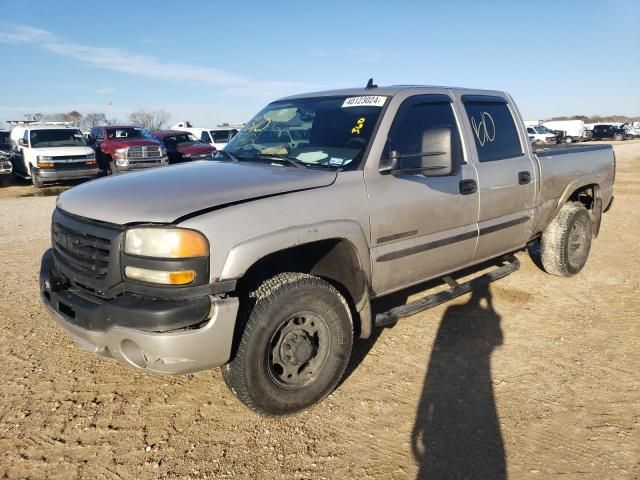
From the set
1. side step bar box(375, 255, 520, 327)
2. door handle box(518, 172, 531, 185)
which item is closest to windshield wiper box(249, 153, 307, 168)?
side step bar box(375, 255, 520, 327)

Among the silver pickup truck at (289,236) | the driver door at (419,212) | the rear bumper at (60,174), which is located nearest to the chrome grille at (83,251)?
the silver pickup truck at (289,236)

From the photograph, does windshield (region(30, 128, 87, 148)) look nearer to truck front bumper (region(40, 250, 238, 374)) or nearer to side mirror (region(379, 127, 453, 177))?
truck front bumper (region(40, 250, 238, 374))

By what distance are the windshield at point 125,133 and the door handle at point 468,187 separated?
50.1 ft

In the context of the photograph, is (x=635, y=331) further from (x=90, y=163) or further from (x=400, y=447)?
(x=90, y=163)

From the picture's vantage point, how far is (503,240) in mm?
4422

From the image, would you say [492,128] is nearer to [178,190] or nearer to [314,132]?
→ [314,132]

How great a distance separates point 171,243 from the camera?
2486 millimetres

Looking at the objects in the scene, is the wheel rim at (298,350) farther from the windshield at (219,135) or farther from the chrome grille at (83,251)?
the windshield at (219,135)

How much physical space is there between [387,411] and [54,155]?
562 inches

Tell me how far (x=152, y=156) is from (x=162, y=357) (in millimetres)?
14788

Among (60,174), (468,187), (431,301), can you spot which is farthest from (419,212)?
(60,174)

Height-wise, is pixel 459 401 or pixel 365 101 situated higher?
pixel 365 101

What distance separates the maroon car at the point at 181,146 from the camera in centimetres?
1764

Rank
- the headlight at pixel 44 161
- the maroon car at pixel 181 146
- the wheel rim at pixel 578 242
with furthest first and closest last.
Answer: the maroon car at pixel 181 146 < the headlight at pixel 44 161 < the wheel rim at pixel 578 242
